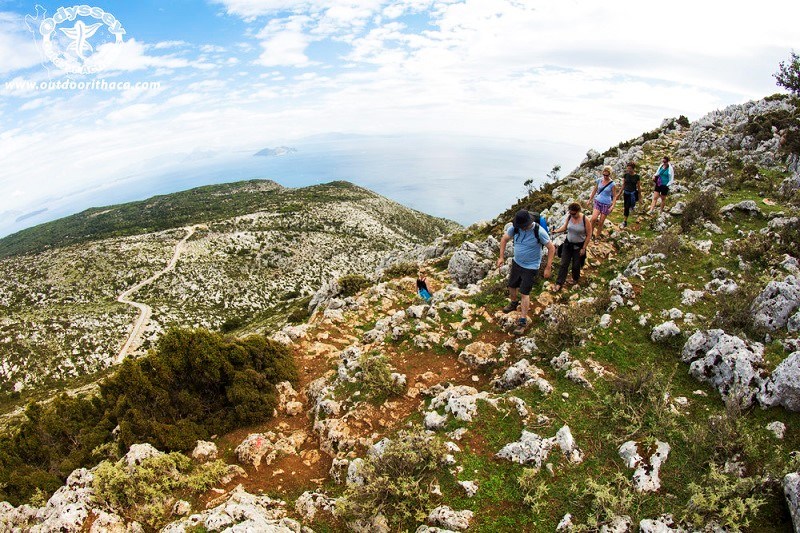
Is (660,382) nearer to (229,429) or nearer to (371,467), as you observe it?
(371,467)

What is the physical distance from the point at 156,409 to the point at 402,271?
46.4 ft

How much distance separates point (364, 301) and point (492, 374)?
27.9 feet

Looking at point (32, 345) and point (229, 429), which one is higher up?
point (229, 429)

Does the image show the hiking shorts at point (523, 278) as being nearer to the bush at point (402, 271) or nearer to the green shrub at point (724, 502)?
the green shrub at point (724, 502)

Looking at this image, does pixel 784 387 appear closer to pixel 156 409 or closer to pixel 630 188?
pixel 630 188

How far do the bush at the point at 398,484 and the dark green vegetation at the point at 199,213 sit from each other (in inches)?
3784

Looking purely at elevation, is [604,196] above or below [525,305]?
above

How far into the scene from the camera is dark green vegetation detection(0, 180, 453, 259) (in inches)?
4218

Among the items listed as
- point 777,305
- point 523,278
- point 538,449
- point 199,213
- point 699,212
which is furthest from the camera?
point 199,213

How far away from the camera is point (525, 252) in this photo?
9961mm

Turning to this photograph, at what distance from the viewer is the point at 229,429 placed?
31.6ft

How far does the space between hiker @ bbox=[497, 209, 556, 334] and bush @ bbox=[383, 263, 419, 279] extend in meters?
10.9

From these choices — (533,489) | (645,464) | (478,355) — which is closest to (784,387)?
(645,464)

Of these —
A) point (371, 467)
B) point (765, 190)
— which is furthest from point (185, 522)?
point (765, 190)
